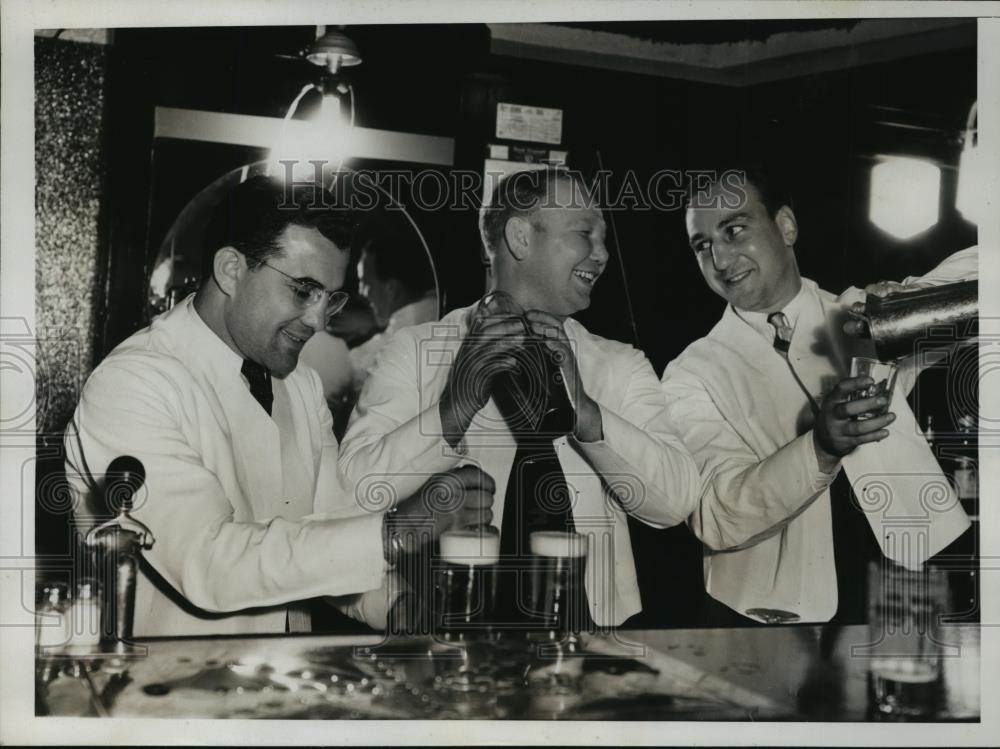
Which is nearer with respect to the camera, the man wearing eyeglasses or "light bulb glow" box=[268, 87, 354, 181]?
the man wearing eyeglasses

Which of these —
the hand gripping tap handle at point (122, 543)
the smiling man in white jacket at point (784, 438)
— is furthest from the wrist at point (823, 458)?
the hand gripping tap handle at point (122, 543)

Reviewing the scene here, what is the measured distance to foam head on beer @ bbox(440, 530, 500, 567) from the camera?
2727 mm

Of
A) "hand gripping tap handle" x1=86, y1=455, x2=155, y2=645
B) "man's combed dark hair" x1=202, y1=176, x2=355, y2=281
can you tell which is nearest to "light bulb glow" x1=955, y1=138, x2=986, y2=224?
"man's combed dark hair" x1=202, y1=176, x2=355, y2=281

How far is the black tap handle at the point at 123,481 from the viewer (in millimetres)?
2711

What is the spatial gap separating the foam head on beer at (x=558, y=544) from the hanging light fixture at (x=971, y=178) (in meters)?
1.37

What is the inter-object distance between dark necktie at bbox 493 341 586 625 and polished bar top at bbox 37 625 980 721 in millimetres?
156

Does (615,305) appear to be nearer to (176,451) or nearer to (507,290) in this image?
(507,290)

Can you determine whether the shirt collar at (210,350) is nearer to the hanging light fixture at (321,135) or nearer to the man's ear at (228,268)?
the man's ear at (228,268)

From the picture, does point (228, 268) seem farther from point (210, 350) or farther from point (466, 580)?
point (466, 580)

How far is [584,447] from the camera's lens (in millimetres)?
2756

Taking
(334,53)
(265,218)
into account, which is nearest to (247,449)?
(265,218)

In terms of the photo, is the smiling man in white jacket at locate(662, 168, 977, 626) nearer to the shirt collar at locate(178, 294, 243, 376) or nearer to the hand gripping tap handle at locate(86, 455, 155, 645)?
the shirt collar at locate(178, 294, 243, 376)

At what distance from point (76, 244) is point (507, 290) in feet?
3.94

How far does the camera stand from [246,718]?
2.71m
